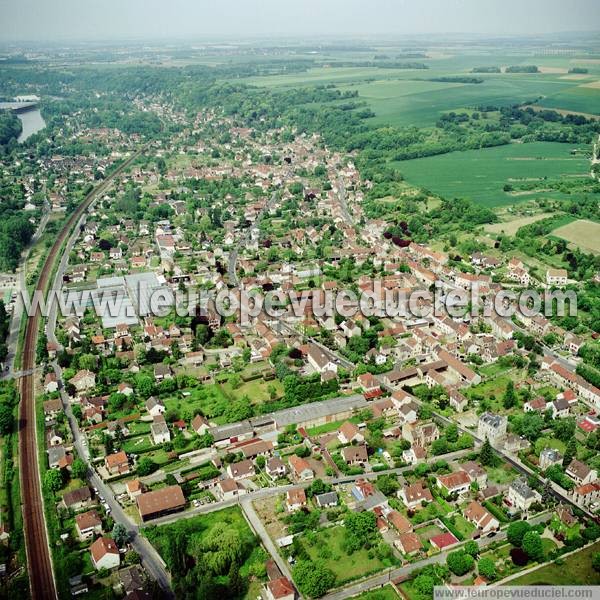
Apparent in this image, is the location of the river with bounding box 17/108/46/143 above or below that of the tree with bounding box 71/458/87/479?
above

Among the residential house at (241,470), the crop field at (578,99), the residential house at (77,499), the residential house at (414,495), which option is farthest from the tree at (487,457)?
the crop field at (578,99)

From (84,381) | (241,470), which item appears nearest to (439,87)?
(84,381)

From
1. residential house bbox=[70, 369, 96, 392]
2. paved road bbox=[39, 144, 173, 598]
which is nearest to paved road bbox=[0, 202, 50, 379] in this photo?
paved road bbox=[39, 144, 173, 598]

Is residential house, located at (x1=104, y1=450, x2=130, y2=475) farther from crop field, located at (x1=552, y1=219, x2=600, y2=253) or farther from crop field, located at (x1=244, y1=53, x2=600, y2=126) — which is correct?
crop field, located at (x1=244, y1=53, x2=600, y2=126)

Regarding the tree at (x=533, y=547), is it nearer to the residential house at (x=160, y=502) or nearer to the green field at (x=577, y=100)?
the residential house at (x=160, y=502)

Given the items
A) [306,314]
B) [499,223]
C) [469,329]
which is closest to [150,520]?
[306,314]

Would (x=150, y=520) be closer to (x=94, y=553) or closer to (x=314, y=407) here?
(x=94, y=553)
